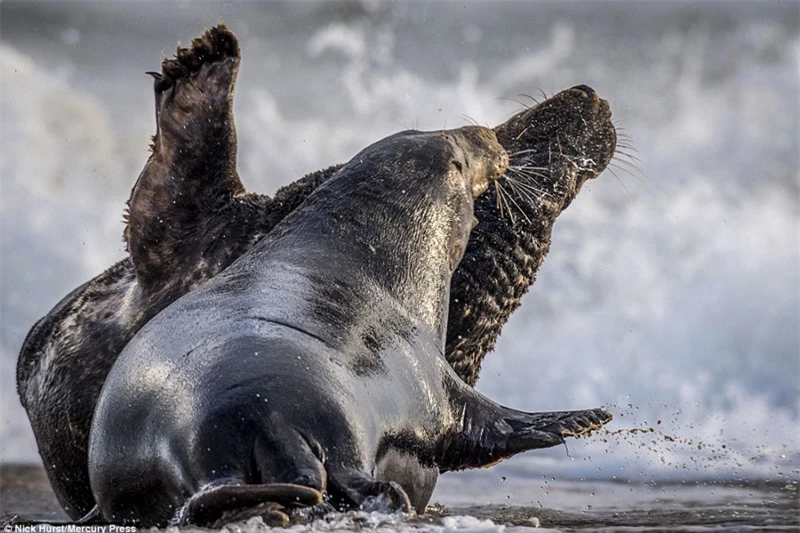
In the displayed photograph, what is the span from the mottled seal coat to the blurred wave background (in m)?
4.08

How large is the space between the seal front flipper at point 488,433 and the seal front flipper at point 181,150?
7.20 ft

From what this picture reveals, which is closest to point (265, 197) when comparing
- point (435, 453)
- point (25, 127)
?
point (435, 453)

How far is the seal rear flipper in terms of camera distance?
525cm

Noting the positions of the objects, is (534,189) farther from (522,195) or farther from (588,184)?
(588,184)

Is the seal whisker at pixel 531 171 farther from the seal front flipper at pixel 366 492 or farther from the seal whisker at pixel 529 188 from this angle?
the seal front flipper at pixel 366 492

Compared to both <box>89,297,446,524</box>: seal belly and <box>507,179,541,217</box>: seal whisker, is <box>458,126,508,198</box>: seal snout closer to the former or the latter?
<box>507,179,541,217</box>: seal whisker

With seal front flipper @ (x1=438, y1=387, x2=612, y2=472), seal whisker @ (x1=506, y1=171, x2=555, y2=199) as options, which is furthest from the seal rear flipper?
seal whisker @ (x1=506, y1=171, x2=555, y2=199)

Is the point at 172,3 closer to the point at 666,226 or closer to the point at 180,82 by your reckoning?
the point at 666,226

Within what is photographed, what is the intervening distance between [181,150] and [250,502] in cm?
382

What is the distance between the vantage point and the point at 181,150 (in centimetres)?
876

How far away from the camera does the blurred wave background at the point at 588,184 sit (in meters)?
16.1

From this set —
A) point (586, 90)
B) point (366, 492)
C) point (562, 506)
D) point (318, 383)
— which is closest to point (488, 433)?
point (318, 383)

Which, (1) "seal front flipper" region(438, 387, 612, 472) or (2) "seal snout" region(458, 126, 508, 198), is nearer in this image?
(1) "seal front flipper" region(438, 387, 612, 472)

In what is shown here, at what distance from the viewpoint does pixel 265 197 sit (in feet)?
29.7
